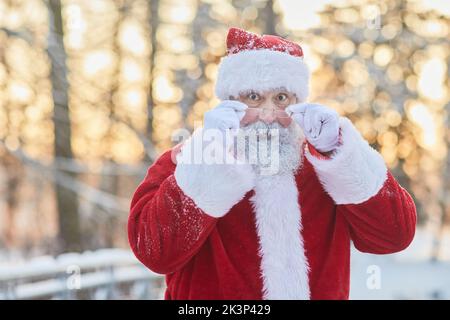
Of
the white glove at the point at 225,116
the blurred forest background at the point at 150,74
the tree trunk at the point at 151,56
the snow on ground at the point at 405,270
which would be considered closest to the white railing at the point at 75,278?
the snow on ground at the point at 405,270

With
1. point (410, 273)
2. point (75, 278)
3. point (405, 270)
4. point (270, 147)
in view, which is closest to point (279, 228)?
point (270, 147)

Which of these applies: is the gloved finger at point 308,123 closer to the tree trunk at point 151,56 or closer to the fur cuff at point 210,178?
the fur cuff at point 210,178

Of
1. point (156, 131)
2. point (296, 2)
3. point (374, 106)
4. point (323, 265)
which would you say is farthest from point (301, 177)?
point (374, 106)

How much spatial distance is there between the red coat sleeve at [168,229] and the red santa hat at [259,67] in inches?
14.1

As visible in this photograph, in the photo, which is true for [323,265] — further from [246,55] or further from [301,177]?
[246,55]

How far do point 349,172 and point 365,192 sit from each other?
0.07 metres

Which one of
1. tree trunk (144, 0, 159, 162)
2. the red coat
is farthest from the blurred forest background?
the red coat

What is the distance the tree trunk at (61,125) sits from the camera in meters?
4.67

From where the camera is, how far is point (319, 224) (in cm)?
154

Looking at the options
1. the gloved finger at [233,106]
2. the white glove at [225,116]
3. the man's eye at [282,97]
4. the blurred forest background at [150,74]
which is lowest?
the white glove at [225,116]

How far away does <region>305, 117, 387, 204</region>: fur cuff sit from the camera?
146cm

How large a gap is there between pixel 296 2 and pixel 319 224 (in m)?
4.28

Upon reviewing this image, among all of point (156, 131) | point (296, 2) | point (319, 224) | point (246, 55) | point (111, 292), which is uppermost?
point (296, 2)

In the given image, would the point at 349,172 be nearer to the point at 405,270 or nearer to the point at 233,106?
the point at 233,106
